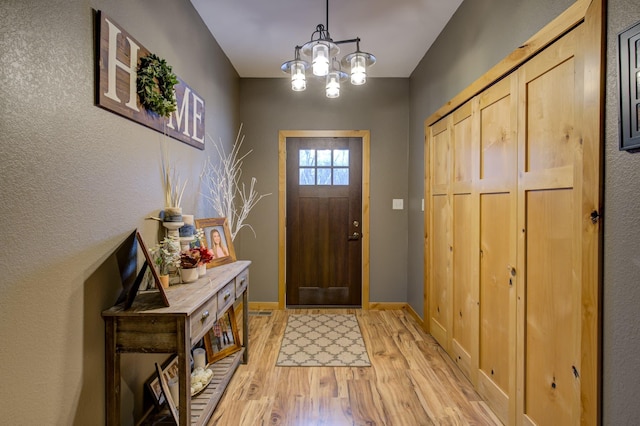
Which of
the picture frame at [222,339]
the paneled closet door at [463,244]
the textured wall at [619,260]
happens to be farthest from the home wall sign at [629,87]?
the picture frame at [222,339]

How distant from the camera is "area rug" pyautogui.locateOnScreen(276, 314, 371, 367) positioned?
261 centimetres

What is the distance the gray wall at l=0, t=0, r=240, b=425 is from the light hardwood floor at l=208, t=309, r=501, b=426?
699 mm

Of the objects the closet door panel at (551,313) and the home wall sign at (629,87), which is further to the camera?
the closet door panel at (551,313)

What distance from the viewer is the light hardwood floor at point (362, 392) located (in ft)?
6.28

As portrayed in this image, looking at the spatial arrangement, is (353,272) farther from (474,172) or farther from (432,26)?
(432,26)

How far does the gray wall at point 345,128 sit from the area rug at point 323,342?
1.98ft

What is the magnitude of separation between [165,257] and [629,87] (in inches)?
80.8

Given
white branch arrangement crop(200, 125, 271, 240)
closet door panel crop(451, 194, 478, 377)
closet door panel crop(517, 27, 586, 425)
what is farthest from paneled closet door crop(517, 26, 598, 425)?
white branch arrangement crop(200, 125, 271, 240)

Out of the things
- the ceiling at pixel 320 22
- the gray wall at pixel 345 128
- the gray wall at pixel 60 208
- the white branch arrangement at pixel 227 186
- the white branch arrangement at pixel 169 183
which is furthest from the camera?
the gray wall at pixel 345 128

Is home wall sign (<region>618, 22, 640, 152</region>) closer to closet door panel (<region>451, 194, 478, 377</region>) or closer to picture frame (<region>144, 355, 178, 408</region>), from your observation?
closet door panel (<region>451, 194, 478, 377</region>)

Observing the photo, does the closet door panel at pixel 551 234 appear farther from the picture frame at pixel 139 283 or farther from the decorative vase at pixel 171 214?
the decorative vase at pixel 171 214

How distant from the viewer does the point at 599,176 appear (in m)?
1.19

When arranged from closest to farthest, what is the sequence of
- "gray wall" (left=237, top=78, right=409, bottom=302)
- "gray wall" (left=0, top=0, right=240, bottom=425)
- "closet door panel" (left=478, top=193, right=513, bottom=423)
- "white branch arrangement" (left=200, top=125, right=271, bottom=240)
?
"gray wall" (left=0, top=0, right=240, bottom=425), "closet door panel" (left=478, top=193, right=513, bottom=423), "white branch arrangement" (left=200, top=125, right=271, bottom=240), "gray wall" (left=237, top=78, right=409, bottom=302)

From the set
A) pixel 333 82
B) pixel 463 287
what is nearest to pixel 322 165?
pixel 333 82
